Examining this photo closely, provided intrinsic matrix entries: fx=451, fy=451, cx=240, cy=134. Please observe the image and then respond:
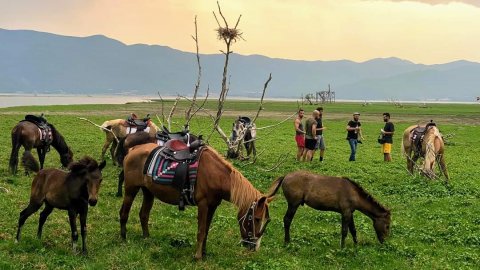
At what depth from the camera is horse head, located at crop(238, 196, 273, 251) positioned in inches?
314

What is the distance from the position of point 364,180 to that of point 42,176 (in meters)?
11.6

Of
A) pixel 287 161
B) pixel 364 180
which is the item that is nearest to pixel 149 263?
pixel 364 180

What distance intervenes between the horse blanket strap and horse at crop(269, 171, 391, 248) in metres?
1.82

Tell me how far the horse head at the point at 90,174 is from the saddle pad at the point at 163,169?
43.8 inches

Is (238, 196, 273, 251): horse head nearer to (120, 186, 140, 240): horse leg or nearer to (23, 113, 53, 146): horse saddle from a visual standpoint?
(120, 186, 140, 240): horse leg

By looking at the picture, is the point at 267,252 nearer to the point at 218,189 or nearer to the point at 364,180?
the point at 218,189

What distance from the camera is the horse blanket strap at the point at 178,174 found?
28.0ft

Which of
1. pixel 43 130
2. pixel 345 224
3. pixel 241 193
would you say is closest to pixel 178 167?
pixel 241 193

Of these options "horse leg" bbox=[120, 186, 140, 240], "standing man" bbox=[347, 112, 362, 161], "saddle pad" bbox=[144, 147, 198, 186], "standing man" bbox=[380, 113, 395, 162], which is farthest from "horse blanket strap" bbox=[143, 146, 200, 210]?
"standing man" bbox=[380, 113, 395, 162]

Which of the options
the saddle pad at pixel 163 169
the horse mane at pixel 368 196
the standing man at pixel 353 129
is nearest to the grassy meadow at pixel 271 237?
the horse mane at pixel 368 196

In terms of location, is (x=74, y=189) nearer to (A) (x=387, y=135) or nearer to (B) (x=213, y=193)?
(B) (x=213, y=193)

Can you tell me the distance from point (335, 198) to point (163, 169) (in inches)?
143

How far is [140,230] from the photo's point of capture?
1012 cm

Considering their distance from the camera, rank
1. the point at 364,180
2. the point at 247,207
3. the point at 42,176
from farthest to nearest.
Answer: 1. the point at 364,180
2. the point at 42,176
3. the point at 247,207
